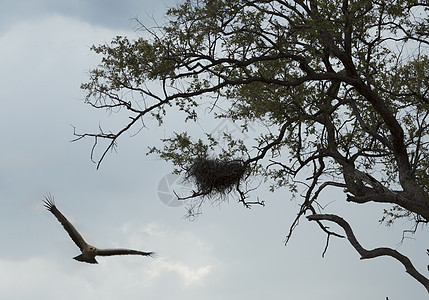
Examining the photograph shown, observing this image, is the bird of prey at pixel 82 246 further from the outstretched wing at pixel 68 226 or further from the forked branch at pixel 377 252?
the forked branch at pixel 377 252

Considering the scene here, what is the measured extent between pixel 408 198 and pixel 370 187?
54.3 inches

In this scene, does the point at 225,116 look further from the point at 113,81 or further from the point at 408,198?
the point at 408,198

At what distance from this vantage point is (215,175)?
12523 mm

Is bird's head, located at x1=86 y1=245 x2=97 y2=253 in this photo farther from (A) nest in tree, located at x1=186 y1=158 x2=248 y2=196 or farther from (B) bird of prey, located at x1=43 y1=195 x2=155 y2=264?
(A) nest in tree, located at x1=186 y1=158 x2=248 y2=196

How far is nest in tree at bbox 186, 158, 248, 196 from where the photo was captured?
12531mm

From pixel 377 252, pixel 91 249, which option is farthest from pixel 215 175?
pixel 377 252

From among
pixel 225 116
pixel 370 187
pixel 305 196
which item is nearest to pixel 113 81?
pixel 225 116

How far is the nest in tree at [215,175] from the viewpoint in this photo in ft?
41.1

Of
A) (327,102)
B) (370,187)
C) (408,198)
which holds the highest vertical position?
(327,102)

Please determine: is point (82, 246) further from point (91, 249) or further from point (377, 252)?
point (377, 252)

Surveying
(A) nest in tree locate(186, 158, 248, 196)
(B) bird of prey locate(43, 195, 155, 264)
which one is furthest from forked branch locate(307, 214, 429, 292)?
(B) bird of prey locate(43, 195, 155, 264)

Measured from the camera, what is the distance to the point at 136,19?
11.8 meters

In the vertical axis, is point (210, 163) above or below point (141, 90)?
below

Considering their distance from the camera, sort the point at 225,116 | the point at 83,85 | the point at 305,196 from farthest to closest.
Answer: the point at 225,116 → the point at 305,196 → the point at 83,85
